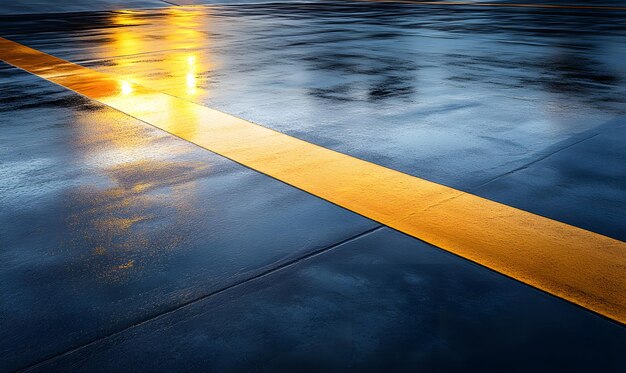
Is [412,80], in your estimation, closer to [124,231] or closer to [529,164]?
[529,164]

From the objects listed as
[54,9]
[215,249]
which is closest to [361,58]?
[215,249]

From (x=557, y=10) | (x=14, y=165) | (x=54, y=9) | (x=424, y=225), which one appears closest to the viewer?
(x=424, y=225)

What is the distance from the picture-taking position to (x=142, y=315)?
1.92m

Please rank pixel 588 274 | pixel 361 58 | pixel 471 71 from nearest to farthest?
pixel 588 274 < pixel 471 71 < pixel 361 58

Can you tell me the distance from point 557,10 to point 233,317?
14357mm

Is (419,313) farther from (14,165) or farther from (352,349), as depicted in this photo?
(14,165)

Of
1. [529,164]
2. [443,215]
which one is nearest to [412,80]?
[529,164]

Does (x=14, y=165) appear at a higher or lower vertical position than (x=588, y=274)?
lower

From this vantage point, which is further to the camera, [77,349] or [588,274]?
[588,274]

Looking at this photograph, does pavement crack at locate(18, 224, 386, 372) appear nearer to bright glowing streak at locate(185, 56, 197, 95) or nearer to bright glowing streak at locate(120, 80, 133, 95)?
bright glowing streak at locate(185, 56, 197, 95)

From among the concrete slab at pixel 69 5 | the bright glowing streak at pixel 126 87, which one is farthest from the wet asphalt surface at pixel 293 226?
the concrete slab at pixel 69 5

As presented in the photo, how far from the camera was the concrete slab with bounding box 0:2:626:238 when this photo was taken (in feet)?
11.7

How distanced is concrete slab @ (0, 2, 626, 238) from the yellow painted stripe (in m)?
0.15

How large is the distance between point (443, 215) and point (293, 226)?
0.69 metres
